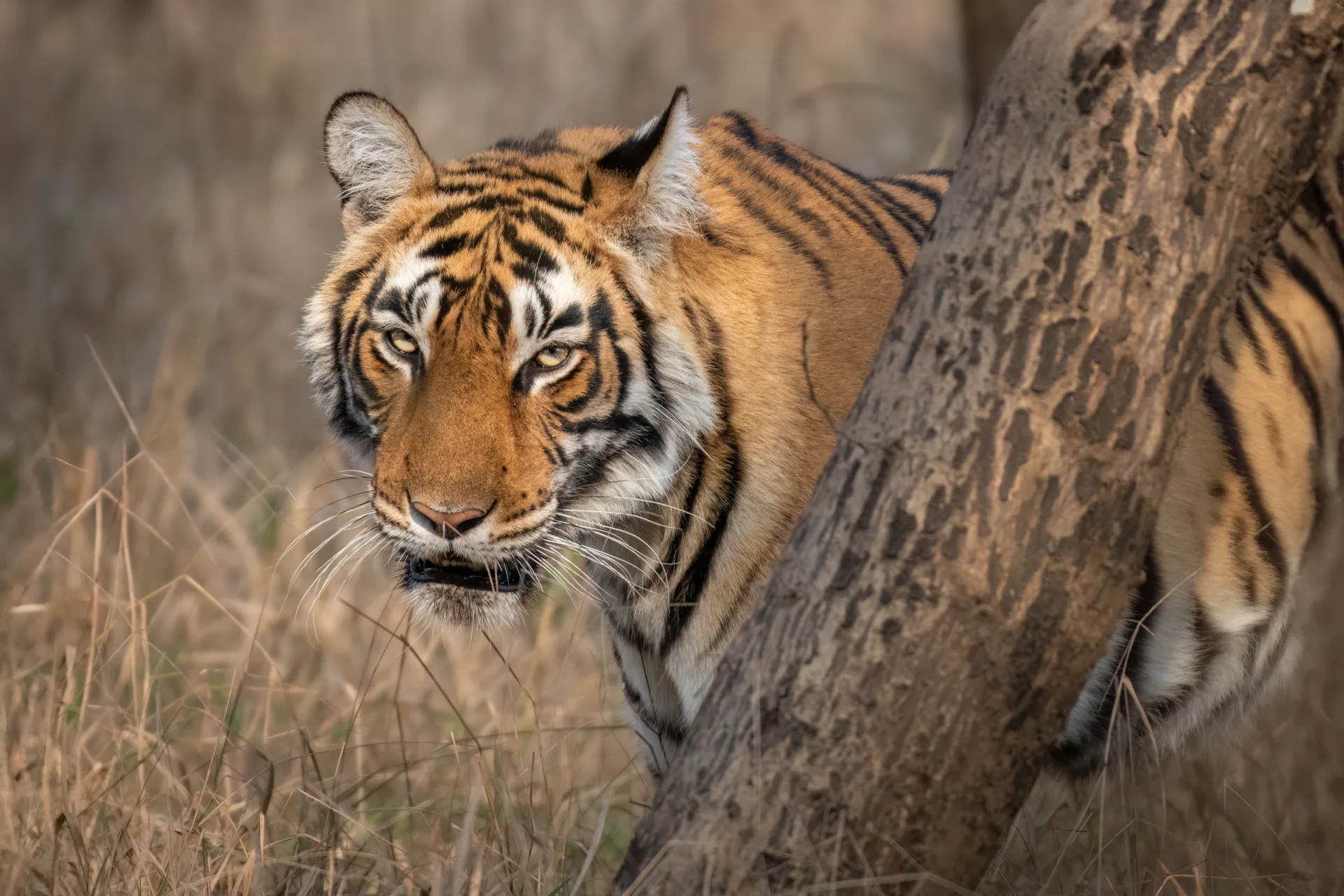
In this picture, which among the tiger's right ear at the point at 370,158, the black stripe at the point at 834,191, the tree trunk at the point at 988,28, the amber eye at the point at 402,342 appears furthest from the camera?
the tree trunk at the point at 988,28

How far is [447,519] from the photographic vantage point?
2.51 m

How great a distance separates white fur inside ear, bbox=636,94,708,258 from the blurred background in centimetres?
76

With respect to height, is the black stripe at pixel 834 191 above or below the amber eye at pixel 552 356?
above

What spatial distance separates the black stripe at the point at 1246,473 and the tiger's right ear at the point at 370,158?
1.64 meters

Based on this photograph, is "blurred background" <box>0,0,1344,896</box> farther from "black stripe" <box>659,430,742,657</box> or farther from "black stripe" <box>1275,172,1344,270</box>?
"black stripe" <box>1275,172,1344,270</box>

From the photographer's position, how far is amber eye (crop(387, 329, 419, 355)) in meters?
2.61

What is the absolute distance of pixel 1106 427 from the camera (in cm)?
192

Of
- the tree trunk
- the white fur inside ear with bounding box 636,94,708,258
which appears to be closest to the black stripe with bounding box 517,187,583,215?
the white fur inside ear with bounding box 636,94,708,258

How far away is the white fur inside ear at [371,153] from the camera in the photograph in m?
2.72

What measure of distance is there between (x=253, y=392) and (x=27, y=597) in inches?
96.6

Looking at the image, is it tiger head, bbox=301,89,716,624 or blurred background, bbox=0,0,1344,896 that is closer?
tiger head, bbox=301,89,716,624

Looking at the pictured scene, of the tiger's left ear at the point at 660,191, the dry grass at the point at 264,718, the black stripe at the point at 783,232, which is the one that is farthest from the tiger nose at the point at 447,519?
the black stripe at the point at 783,232

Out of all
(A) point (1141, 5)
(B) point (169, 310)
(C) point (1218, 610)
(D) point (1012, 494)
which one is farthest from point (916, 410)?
(B) point (169, 310)

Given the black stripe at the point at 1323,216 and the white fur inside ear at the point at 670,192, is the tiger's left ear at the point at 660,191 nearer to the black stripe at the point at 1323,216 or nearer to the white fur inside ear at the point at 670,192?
the white fur inside ear at the point at 670,192
